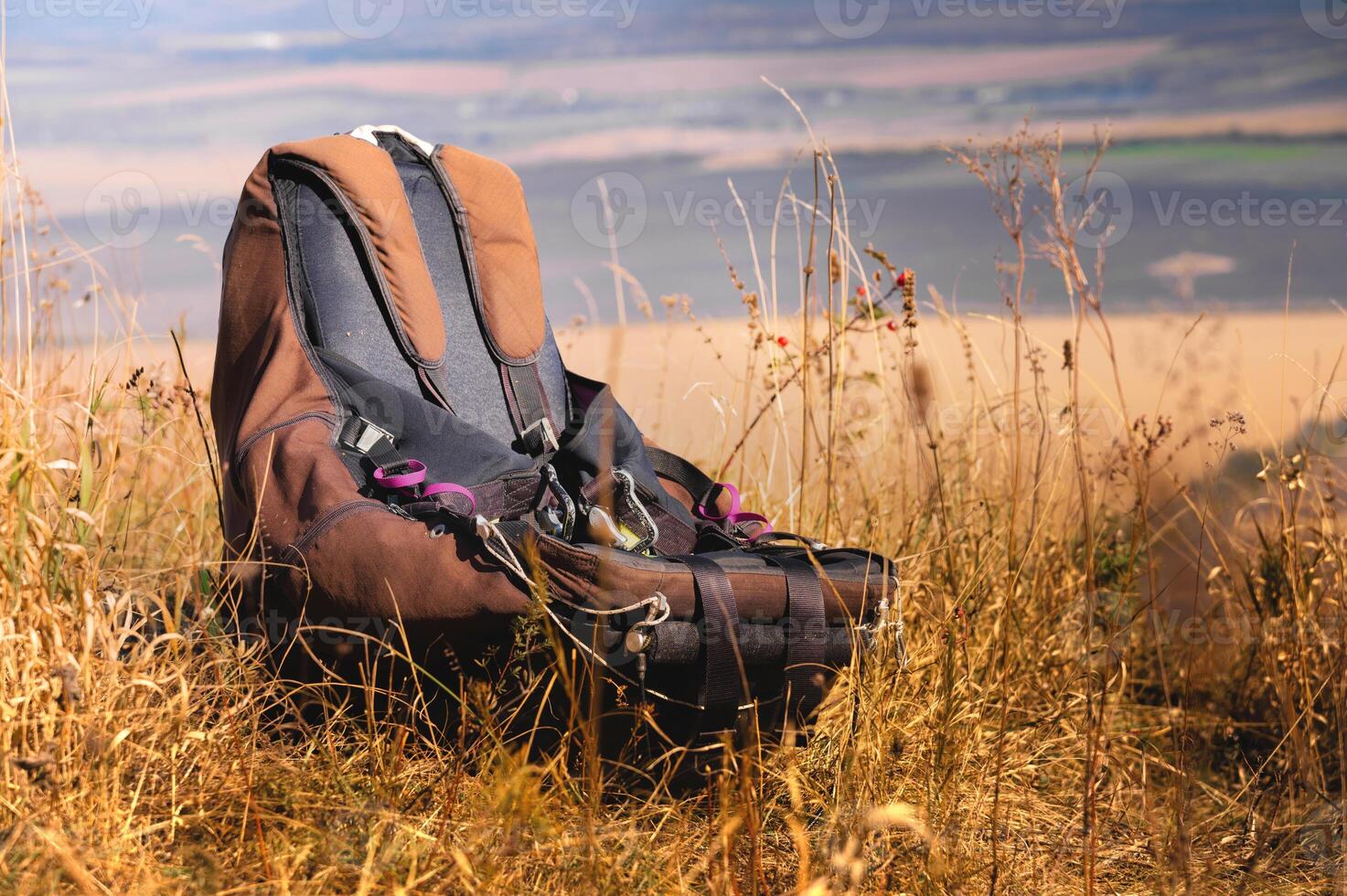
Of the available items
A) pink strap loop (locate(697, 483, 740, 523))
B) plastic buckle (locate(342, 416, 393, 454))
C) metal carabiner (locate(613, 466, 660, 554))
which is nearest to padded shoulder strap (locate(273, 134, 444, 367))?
plastic buckle (locate(342, 416, 393, 454))

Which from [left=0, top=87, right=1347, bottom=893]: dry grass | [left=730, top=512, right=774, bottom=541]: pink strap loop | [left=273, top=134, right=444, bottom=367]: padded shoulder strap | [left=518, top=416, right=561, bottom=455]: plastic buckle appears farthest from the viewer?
[left=518, top=416, right=561, bottom=455]: plastic buckle

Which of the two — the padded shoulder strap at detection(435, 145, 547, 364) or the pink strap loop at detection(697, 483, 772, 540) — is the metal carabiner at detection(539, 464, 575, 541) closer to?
the pink strap loop at detection(697, 483, 772, 540)

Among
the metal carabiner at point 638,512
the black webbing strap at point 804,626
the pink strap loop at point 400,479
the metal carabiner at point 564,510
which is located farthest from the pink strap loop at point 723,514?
the pink strap loop at point 400,479

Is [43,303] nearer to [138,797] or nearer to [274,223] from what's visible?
[274,223]

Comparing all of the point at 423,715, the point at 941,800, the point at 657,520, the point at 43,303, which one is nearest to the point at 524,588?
the point at 423,715

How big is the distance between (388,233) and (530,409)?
0.58 m

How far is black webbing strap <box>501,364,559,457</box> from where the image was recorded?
116 inches

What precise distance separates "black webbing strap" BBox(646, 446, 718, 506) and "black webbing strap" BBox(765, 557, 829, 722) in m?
0.65

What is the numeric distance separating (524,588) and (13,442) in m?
0.95

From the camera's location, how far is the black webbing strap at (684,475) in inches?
112

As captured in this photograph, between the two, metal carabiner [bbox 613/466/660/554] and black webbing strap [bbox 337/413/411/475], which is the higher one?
black webbing strap [bbox 337/413/411/475]

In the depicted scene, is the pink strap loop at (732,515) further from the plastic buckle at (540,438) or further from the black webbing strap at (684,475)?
the plastic buckle at (540,438)

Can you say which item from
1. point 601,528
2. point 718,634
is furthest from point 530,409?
point 718,634

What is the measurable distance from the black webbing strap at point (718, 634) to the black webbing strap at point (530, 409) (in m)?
0.93
